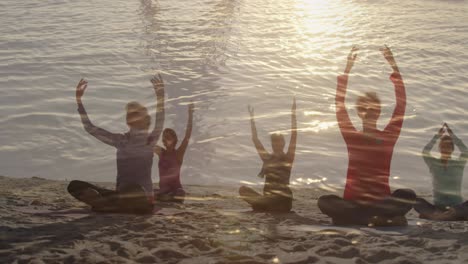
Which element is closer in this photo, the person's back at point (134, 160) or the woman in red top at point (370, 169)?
the woman in red top at point (370, 169)

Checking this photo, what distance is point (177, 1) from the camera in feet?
72.5

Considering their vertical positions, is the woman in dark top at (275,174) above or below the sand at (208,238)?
above

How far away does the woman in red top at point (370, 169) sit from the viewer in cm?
443

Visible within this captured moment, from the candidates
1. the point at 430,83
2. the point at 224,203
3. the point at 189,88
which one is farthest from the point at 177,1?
the point at 224,203

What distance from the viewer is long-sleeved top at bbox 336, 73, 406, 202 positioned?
4426 millimetres

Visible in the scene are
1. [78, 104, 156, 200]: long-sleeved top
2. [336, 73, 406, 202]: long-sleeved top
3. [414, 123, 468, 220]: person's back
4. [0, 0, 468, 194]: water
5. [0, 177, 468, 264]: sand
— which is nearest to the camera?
[0, 177, 468, 264]: sand

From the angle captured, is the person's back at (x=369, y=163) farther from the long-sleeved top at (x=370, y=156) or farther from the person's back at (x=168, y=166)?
the person's back at (x=168, y=166)

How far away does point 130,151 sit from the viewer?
4.79m

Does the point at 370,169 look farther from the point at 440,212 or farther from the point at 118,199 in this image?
the point at 118,199

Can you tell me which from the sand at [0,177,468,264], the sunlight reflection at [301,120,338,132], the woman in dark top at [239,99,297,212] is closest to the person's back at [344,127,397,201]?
the sand at [0,177,468,264]

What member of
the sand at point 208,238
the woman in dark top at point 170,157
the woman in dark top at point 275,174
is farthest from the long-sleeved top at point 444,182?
the woman in dark top at point 170,157

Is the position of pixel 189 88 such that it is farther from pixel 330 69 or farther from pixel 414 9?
pixel 414 9

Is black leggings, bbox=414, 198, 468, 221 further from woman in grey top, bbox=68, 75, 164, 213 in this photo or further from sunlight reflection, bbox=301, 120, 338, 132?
sunlight reflection, bbox=301, 120, 338, 132

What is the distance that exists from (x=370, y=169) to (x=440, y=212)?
1158 mm
